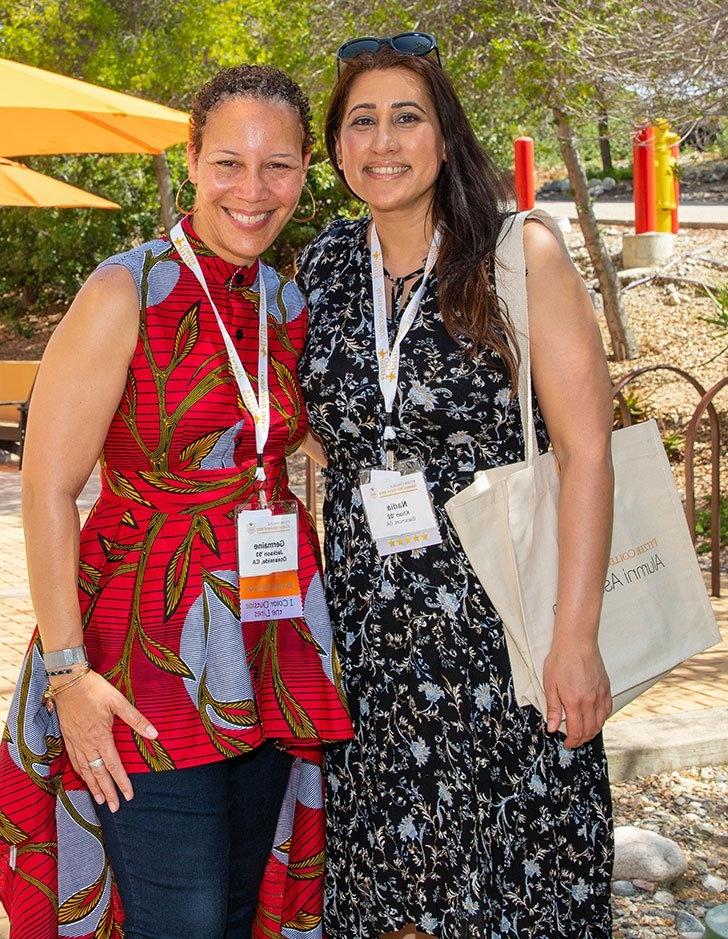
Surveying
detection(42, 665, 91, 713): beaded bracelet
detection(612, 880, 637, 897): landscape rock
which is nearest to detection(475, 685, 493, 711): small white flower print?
detection(42, 665, 91, 713): beaded bracelet

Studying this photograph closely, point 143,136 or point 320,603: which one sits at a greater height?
point 143,136

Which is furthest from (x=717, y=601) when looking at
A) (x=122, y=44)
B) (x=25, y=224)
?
(x=25, y=224)

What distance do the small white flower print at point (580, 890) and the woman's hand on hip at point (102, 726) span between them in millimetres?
954

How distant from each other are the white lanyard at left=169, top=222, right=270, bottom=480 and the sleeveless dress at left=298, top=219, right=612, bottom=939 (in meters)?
0.18

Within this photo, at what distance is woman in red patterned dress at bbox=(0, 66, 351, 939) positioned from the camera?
2.35 meters

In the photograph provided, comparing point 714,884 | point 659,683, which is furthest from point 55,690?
point 659,683

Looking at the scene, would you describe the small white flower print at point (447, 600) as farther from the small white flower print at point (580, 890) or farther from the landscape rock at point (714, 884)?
the landscape rock at point (714, 884)

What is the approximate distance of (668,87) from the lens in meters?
10.1

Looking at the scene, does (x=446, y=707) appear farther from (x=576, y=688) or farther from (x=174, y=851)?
(x=174, y=851)

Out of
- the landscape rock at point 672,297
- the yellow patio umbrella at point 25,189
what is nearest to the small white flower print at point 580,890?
the yellow patio umbrella at point 25,189

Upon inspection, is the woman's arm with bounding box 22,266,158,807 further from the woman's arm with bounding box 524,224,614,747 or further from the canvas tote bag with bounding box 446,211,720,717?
the woman's arm with bounding box 524,224,614,747

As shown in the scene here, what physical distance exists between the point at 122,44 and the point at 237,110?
1480cm

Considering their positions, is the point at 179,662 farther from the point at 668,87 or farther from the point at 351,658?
the point at 668,87

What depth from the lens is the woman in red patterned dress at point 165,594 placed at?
2.35 metres
